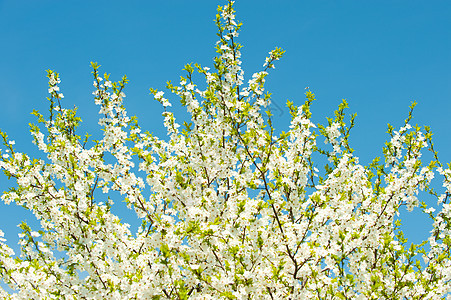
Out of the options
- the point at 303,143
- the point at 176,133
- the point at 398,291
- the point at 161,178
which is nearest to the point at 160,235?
the point at 161,178

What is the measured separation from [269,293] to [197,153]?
3.39 m

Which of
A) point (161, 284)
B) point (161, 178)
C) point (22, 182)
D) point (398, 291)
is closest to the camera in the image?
point (161, 284)

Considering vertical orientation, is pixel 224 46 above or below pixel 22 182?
above

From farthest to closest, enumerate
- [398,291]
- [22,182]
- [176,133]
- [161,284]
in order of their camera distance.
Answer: [176,133] < [22,182] < [398,291] < [161,284]

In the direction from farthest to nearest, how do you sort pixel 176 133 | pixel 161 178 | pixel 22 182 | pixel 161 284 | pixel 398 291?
pixel 176 133
pixel 22 182
pixel 161 178
pixel 398 291
pixel 161 284

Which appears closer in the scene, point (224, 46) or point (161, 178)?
point (161, 178)

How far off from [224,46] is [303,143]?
306 cm

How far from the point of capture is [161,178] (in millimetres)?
7934

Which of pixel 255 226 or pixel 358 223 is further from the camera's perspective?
pixel 358 223

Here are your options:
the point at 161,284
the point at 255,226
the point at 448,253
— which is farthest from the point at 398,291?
the point at 161,284

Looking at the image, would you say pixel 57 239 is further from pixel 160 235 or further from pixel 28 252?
pixel 160 235

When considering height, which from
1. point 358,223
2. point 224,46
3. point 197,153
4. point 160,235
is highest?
point 224,46

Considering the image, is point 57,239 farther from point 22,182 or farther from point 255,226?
point 255,226

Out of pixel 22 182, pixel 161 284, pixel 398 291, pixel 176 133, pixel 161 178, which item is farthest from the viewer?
pixel 176 133
